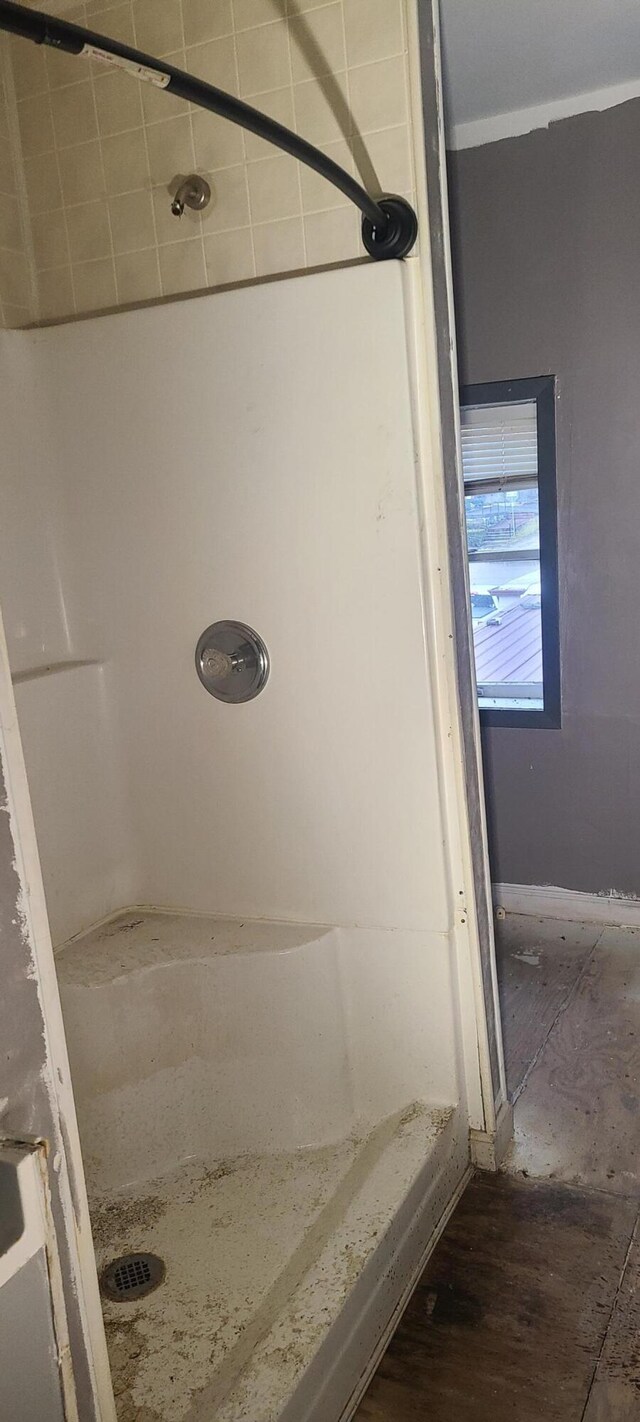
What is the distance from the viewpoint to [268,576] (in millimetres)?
1762

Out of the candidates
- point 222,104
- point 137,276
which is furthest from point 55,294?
point 222,104

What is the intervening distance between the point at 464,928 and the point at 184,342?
1132 mm

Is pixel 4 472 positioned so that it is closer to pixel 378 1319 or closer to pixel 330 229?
pixel 330 229

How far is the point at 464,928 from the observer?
176 centimetres

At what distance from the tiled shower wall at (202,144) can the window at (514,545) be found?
1.31 m

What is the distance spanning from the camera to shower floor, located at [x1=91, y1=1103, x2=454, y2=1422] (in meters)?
1.24

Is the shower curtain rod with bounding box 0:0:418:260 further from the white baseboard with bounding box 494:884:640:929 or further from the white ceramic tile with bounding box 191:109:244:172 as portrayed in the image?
the white baseboard with bounding box 494:884:640:929

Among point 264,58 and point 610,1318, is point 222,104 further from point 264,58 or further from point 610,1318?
point 610,1318

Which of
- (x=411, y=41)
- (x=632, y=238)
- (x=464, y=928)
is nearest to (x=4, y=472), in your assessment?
(x=411, y=41)

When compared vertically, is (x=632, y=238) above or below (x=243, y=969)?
above

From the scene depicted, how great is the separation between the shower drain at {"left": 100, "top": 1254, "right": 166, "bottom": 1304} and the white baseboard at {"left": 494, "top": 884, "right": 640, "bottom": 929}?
1.76 m

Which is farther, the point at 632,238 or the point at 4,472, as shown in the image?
the point at 632,238

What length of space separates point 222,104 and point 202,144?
0.58 m

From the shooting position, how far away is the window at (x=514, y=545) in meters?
2.82
